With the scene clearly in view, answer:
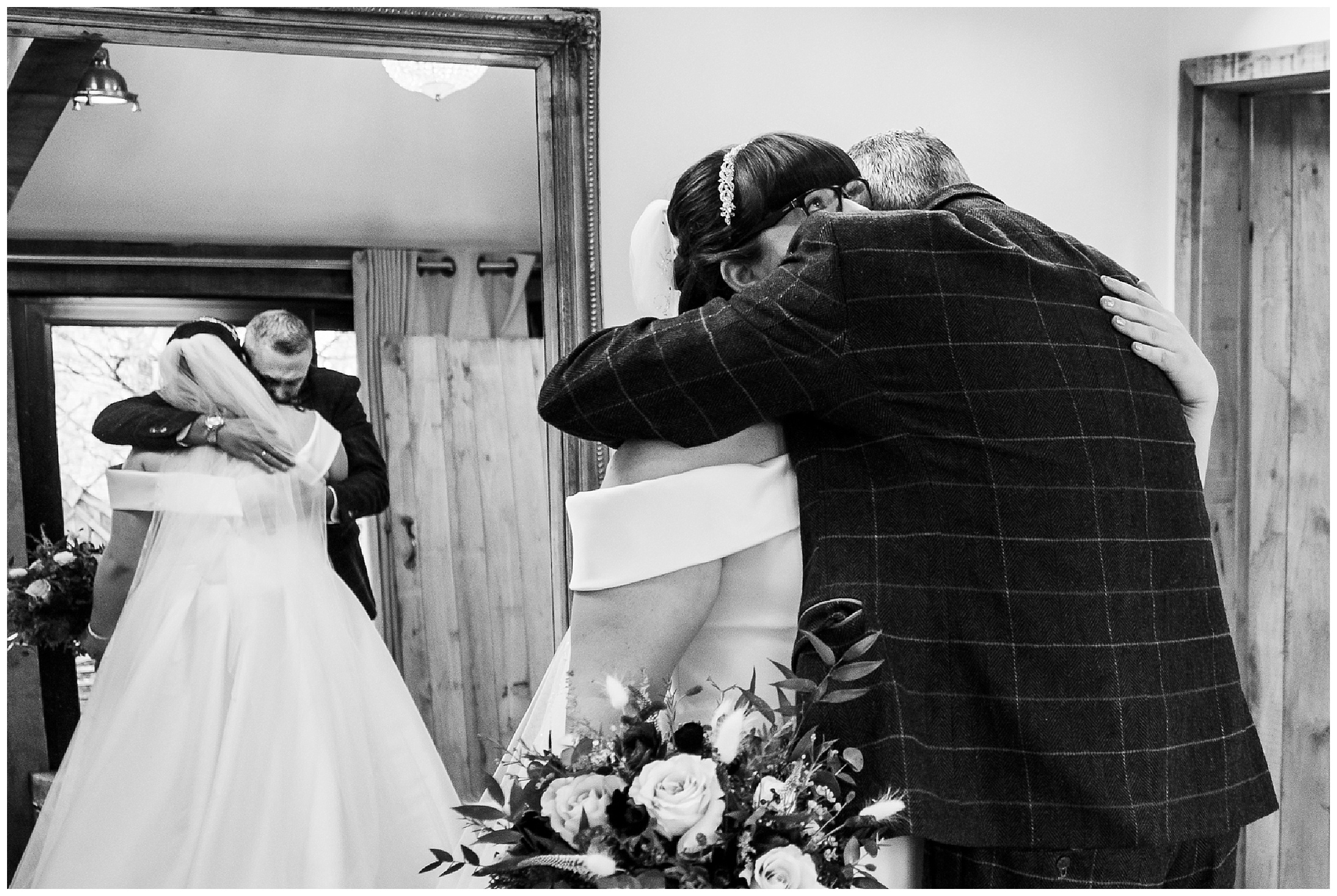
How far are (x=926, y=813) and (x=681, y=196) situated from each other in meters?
0.75

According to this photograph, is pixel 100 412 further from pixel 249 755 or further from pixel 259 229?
pixel 249 755

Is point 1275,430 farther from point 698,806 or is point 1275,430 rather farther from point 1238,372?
point 698,806

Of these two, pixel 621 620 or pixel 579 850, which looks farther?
pixel 621 620

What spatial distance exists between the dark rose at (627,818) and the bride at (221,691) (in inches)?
41.3

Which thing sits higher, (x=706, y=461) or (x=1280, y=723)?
(x=706, y=461)

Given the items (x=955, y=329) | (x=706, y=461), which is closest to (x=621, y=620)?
(x=706, y=461)

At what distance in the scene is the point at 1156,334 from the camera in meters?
1.38

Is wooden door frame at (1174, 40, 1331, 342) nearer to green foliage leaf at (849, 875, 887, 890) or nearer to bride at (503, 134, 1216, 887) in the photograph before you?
bride at (503, 134, 1216, 887)

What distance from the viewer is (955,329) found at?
1.30 meters

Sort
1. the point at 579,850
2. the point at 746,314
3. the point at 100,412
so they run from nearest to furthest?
the point at 579,850
the point at 746,314
the point at 100,412

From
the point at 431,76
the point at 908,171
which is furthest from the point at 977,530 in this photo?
the point at 431,76

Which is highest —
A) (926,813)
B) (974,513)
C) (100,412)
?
(100,412)

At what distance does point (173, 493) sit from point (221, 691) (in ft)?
1.08

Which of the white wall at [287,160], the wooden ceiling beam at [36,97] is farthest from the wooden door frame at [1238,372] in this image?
the wooden ceiling beam at [36,97]
